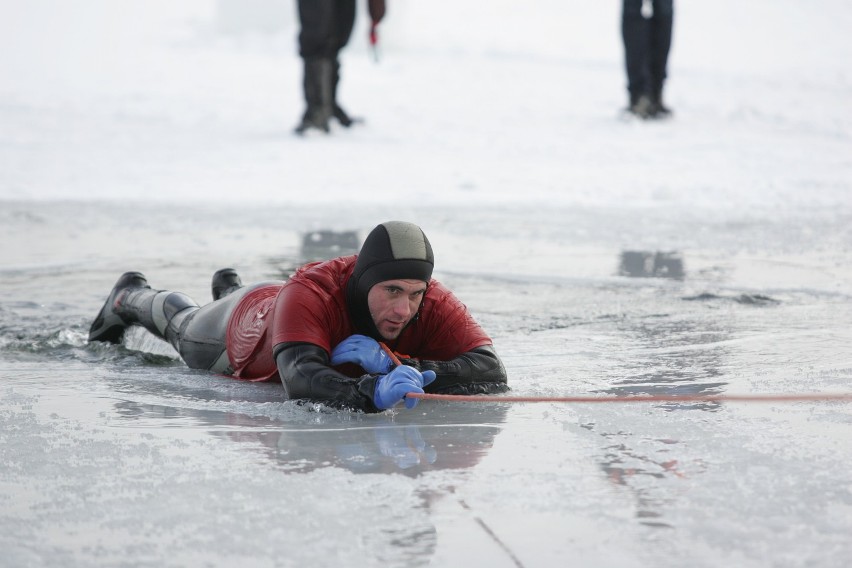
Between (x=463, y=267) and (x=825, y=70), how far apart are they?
15.2 meters

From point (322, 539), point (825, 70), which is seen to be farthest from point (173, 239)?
point (825, 70)

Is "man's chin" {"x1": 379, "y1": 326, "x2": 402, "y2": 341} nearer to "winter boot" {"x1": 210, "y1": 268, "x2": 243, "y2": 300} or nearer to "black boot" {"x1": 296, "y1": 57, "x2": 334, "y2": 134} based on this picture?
"winter boot" {"x1": 210, "y1": 268, "x2": 243, "y2": 300}

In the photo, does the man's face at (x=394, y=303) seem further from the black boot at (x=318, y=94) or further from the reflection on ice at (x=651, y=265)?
the black boot at (x=318, y=94)

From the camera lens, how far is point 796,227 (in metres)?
9.66

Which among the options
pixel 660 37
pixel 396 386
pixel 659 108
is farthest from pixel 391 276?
pixel 659 108

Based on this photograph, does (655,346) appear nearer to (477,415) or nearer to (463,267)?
(477,415)

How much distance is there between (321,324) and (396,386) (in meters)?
0.43

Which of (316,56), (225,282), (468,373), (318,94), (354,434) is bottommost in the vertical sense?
(354,434)

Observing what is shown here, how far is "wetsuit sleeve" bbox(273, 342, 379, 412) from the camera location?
399cm

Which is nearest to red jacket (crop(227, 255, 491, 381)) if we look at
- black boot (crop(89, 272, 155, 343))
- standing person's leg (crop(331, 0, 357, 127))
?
black boot (crop(89, 272, 155, 343))

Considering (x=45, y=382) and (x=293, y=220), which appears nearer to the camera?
(x=45, y=382)

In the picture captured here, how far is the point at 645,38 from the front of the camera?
13578 mm

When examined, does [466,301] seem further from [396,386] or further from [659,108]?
[659,108]

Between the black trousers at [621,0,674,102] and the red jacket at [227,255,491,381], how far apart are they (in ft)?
31.2
